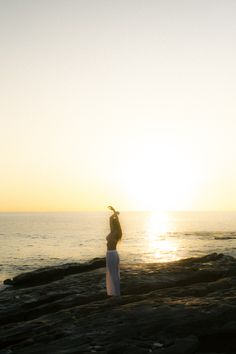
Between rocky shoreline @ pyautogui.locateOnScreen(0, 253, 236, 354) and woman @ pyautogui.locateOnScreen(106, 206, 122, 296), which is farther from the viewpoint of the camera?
woman @ pyautogui.locateOnScreen(106, 206, 122, 296)

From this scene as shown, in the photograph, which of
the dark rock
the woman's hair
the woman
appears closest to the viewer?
the woman's hair

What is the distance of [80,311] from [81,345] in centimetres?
310

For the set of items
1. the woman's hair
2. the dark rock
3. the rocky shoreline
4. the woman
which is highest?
the woman's hair

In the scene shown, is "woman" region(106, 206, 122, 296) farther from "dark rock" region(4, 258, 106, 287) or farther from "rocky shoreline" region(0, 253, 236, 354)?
"dark rock" region(4, 258, 106, 287)

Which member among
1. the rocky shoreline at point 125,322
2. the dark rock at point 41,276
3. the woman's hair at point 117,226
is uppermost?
the woman's hair at point 117,226

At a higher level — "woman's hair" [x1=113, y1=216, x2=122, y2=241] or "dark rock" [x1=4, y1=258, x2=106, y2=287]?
"woman's hair" [x1=113, y1=216, x2=122, y2=241]

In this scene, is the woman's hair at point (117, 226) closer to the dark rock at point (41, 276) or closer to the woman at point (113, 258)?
the woman at point (113, 258)

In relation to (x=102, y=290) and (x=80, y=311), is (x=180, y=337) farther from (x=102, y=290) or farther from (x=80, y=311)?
(x=102, y=290)

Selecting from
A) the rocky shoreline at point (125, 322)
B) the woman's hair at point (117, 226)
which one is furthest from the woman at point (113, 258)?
the rocky shoreline at point (125, 322)

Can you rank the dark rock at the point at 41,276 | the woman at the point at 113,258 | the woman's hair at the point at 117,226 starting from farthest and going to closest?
the dark rock at the point at 41,276
the woman at the point at 113,258
the woman's hair at the point at 117,226

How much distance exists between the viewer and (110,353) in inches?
410

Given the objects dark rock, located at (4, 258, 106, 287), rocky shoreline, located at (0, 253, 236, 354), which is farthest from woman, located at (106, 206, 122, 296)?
dark rock, located at (4, 258, 106, 287)

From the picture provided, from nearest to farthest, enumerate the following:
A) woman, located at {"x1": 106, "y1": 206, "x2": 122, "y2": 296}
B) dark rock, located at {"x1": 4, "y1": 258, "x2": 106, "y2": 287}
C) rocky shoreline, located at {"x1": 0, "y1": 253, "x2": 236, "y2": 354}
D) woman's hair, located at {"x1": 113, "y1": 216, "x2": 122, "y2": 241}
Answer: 1. rocky shoreline, located at {"x1": 0, "y1": 253, "x2": 236, "y2": 354}
2. woman's hair, located at {"x1": 113, "y1": 216, "x2": 122, "y2": 241}
3. woman, located at {"x1": 106, "y1": 206, "x2": 122, "y2": 296}
4. dark rock, located at {"x1": 4, "y1": 258, "x2": 106, "y2": 287}

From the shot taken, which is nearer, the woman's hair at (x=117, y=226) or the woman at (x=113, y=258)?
the woman's hair at (x=117, y=226)
